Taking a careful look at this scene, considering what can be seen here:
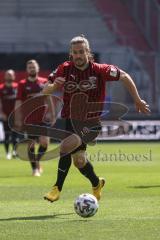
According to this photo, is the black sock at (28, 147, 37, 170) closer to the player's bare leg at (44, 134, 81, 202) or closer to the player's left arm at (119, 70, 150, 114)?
the player's bare leg at (44, 134, 81, 202)

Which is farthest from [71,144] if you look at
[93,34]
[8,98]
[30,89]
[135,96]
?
[93,34]

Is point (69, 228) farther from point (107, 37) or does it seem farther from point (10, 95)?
point (107, 37)

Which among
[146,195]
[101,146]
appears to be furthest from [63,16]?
[146,195]

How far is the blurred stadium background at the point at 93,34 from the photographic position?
106 ft

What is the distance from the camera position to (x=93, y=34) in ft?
118

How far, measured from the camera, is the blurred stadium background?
32.3m

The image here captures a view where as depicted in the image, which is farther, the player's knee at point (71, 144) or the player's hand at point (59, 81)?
the player's hand at point (59, 81)

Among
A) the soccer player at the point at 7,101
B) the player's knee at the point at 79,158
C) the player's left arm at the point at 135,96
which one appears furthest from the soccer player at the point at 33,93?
the player's left arm at the point at 135,96

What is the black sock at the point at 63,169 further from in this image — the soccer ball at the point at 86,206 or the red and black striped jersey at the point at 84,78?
the soccer ball at the point at 86,206

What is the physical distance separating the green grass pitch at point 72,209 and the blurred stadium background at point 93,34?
13322 mm

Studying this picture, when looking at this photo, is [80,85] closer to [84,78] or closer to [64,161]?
[84,78]

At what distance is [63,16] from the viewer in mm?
35969

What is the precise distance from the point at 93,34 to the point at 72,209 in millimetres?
25666

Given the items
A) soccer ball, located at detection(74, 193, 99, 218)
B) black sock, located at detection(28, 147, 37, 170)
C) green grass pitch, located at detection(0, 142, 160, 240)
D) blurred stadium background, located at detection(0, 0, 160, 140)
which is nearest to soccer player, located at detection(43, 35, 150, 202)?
green grass pitch, located at detection(0, 142, 160, 240)
